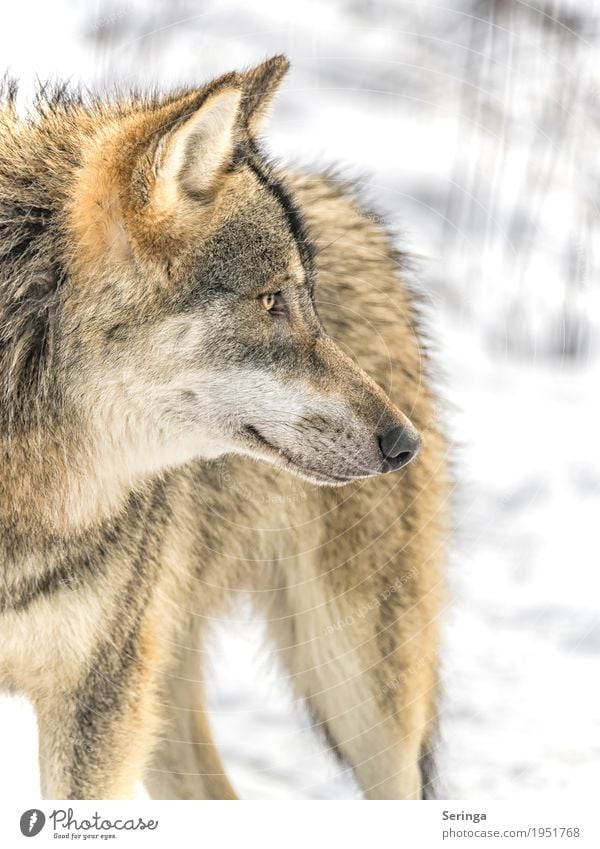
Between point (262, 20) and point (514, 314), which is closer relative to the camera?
point (262, 20)

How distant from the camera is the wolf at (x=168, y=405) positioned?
2.18 meters

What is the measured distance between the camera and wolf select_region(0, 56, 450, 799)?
2180mm

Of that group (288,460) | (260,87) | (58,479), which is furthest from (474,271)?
(58,479)

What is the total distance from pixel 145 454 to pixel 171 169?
64cm

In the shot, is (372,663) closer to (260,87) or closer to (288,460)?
(288,460)

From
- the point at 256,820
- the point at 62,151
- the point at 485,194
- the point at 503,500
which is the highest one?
the point at 62,151

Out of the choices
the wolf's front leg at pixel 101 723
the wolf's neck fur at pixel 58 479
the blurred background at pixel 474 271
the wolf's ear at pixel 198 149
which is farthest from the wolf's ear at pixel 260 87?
the wolf's front leg at pixel 101 723

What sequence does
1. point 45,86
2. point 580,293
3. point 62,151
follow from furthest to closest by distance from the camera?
point 580,293, point 45,86, point 62,151

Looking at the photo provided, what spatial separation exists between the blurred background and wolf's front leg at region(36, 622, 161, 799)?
0.70 ft

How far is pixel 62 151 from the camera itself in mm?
2279

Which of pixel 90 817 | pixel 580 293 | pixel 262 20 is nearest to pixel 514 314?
pixel 580 293

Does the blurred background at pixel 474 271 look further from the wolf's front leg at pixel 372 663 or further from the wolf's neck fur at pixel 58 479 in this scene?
the wolf's neck fur at pixel 58 479

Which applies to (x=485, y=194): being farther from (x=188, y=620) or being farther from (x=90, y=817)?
(x=90, y=817)

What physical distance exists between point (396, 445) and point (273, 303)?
41 centimetres
